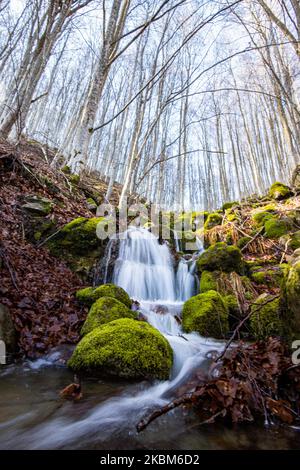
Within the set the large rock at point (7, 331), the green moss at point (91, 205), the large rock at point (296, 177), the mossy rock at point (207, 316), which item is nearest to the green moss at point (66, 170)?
the green moss at point (91, 205)

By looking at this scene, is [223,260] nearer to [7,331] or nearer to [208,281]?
[208,281]

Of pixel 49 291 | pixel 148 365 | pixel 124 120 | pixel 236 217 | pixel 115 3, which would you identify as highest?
pixel 124 120

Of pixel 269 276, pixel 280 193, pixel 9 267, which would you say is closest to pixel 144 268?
pixel 269 276

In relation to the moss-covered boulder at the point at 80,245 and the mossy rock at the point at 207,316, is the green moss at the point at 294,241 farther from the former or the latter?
the moss-covered boulder at the point at 80,245

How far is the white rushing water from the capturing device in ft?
5.82

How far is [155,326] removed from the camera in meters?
4.29

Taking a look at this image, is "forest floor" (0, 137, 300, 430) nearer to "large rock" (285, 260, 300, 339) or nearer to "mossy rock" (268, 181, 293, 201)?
"large rock" (285, 260, 300, 339)

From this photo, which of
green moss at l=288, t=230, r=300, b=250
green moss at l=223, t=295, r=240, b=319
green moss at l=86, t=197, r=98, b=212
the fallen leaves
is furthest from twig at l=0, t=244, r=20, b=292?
green moss at l=288, t=230, r=300, b=250

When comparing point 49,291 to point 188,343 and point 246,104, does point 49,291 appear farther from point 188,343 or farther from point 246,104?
point 246,104

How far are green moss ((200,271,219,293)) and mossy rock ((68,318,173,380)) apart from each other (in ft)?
8.62

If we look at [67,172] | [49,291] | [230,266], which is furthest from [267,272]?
[67,172]

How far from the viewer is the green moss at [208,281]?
5.41m
